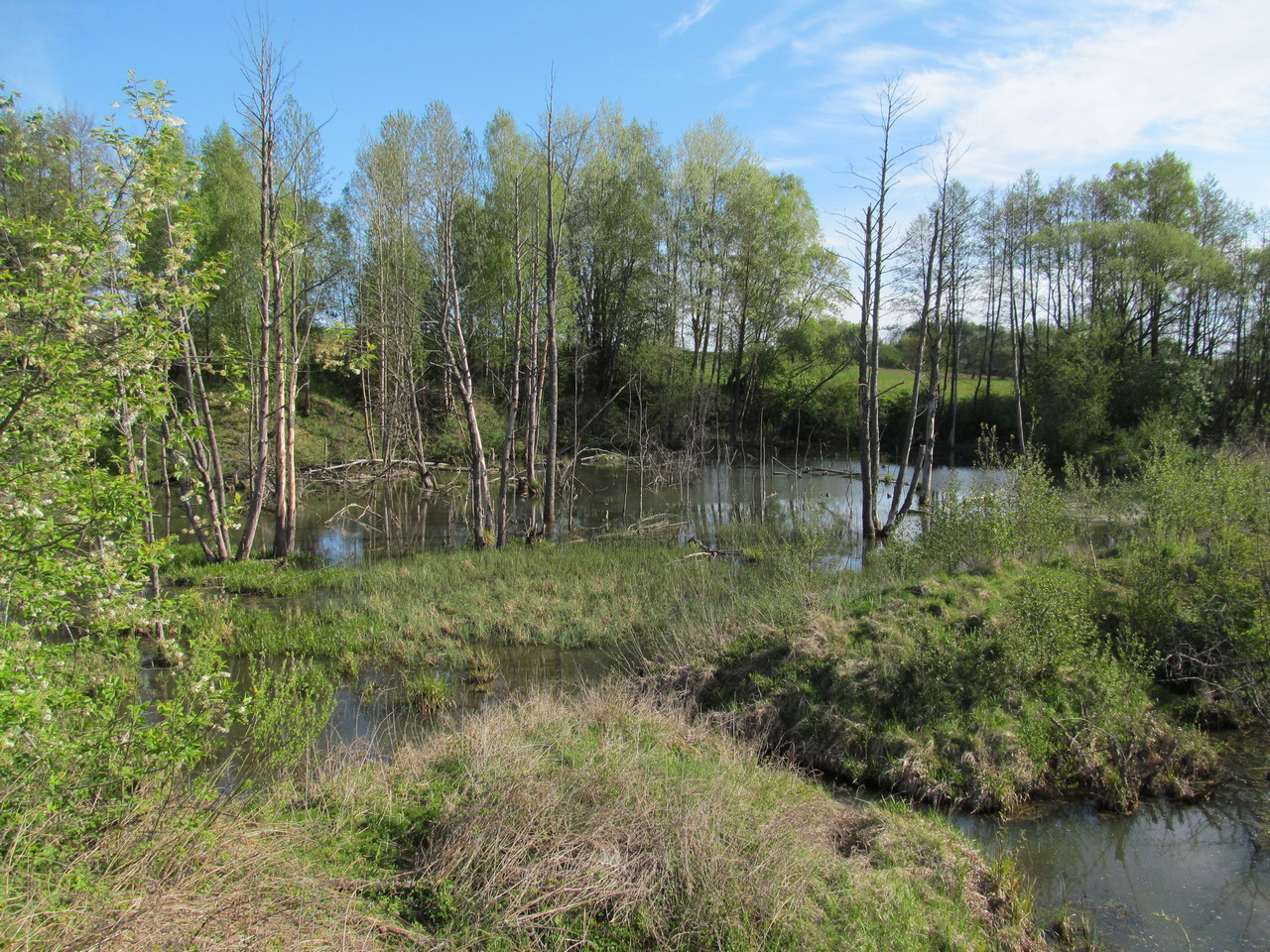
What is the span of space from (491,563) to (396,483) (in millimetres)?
13852

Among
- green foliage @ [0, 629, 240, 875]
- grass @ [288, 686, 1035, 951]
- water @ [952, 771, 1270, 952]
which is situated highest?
green foliage @ [0, 629, 240, 875]

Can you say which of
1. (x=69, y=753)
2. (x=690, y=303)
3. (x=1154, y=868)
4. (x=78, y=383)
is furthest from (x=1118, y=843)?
(x=690, y=303)

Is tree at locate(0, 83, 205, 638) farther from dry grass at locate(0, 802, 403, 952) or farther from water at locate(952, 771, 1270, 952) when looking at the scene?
water at locate(952, 771, 1270, 952)

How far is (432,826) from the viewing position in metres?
4.81

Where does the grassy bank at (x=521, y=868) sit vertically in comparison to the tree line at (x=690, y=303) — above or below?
below

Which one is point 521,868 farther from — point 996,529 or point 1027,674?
point 996,529

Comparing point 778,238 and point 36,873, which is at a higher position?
point 778,238

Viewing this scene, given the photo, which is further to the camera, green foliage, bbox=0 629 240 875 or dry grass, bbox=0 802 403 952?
green foliage, bbox=0 629 240 875

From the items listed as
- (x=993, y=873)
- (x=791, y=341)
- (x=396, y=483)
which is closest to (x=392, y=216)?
(x=396, y=483)

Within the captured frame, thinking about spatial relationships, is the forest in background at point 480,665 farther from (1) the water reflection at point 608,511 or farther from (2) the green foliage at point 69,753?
(1) the water reflection at point 608,511

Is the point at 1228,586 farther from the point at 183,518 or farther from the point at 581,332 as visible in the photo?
the point at 581,332

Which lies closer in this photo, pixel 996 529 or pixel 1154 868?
pixel 1154 868

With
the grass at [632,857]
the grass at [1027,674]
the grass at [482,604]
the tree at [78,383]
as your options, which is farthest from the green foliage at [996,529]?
the tree at [78,383]

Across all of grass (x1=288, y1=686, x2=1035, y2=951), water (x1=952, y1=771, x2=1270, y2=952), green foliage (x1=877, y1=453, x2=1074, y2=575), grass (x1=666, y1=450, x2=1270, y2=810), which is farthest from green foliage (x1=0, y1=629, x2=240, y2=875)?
green foliage (x1=877, y1=453, x2=1074, y2=575)
